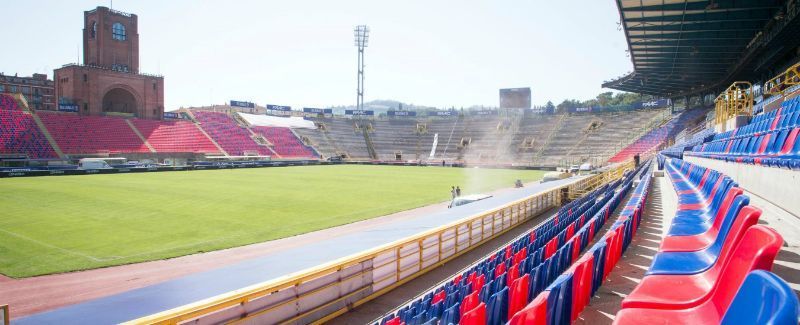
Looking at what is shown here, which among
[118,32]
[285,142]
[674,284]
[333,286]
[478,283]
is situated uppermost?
[118,32]

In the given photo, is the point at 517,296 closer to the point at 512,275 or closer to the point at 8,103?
the point at 512,275

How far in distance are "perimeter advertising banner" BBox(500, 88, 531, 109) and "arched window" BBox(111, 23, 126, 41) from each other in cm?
6244

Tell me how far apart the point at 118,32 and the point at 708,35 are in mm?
66936

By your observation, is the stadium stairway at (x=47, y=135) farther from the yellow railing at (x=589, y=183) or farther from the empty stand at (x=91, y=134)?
the yellow railing at (x=589, y=183)

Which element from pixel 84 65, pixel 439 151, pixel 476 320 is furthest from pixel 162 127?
pixel 476 320

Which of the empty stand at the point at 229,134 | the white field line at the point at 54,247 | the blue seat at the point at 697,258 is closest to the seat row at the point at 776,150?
the blue seat at the point at 697,258

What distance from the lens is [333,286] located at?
6930 mm

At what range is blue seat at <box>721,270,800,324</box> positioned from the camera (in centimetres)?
136

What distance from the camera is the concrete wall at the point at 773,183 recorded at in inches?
198

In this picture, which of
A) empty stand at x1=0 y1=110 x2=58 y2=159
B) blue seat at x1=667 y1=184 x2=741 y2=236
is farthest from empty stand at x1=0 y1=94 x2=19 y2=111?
blue seat at x1=667 y1=184 x2=741 y2=236

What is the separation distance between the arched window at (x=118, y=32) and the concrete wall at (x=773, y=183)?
70.9 metres

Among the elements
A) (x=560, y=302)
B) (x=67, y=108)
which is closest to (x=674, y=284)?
(x=560, y=302)

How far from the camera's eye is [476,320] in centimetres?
348

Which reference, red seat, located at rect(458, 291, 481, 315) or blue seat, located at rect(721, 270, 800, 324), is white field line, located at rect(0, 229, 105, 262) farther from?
blue seat, located at rect(721, 270, 800, 324)
